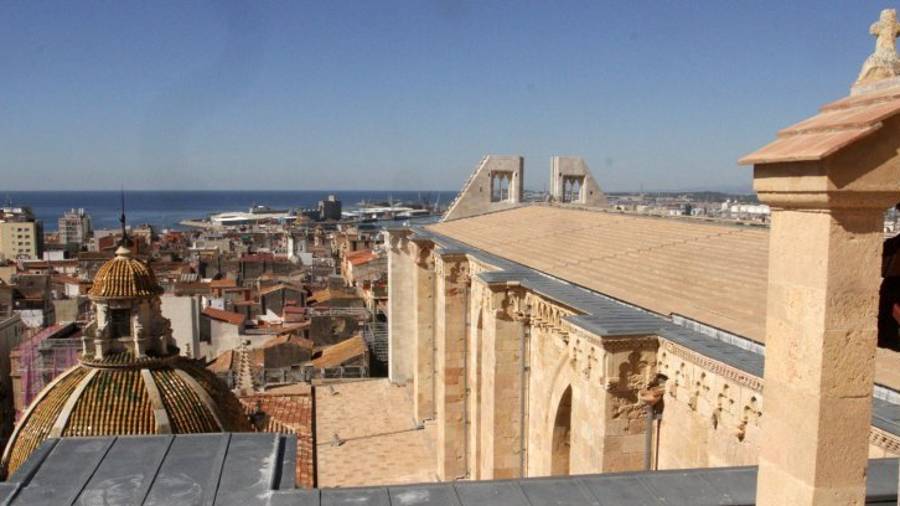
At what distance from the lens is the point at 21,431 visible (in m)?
11.2

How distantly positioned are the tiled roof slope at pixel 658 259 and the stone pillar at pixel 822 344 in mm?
3919

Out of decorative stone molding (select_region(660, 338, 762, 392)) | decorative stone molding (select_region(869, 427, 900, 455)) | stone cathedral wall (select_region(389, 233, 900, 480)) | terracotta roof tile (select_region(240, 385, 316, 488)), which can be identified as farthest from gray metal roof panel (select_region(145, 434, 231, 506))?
terracotta roof tile (select_region(240, 385, 316, 488))

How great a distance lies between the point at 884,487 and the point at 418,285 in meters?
17.5

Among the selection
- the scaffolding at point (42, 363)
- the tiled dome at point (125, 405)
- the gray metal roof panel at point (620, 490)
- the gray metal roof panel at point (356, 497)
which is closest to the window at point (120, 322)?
the tiled dome at point (125, 405)

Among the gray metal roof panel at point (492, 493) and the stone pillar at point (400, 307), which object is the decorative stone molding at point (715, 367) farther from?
the stone pillar at point (400, 307)

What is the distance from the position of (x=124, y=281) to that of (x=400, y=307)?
11989 millimetres

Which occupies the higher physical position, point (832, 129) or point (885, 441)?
point (832, 129)

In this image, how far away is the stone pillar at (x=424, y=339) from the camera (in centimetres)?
2031

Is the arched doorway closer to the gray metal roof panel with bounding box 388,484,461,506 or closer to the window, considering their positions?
the gray metal roof panel with bounding box 388,484,461,506

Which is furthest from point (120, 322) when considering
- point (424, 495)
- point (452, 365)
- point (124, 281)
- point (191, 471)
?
point (424, 495)

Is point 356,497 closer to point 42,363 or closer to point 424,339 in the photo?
point 424,339

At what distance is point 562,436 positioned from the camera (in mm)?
10297

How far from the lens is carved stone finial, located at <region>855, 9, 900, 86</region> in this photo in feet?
8.43

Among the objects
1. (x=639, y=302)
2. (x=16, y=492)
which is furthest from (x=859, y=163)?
(x=639, y=302)
